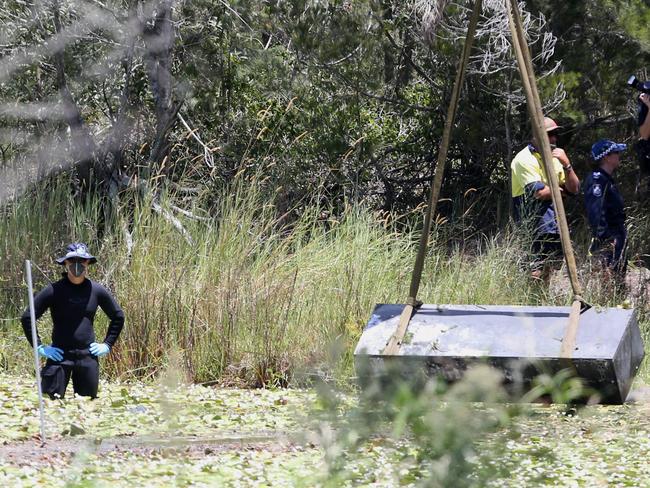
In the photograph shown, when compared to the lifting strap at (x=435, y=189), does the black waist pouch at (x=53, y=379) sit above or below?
below

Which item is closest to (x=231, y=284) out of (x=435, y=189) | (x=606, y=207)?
(x=435, y=189)

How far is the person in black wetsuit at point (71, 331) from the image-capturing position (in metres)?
6.83

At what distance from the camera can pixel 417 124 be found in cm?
1320

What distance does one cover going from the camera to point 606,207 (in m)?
9.70

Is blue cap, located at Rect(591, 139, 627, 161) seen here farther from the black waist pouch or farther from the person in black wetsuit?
the black waist pouch

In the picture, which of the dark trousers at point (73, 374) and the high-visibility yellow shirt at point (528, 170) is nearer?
the dark trousers at point (73, 374)

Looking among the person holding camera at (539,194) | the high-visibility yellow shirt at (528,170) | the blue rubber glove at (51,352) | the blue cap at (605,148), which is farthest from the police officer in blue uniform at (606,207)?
the blue rubber glove at (51,352)

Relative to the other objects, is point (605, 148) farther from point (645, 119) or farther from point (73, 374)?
point (73, 374)

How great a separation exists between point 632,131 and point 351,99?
3.15 meters

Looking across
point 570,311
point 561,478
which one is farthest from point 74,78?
point 561,478

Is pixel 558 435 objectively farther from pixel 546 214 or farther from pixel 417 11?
pixel 417 11

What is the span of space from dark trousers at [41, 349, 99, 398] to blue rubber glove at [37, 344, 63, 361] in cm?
4

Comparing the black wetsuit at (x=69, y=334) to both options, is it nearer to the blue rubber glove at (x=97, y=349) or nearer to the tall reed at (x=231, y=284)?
the blue rubber glove at (x=97, y=349)

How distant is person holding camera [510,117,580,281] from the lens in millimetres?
9320
